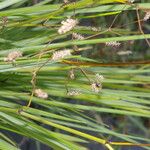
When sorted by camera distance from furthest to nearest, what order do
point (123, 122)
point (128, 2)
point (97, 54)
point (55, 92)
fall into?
1. point (123, 122)
2. point (97, 54)
3. point (55, 92)
4. point (128, 2)

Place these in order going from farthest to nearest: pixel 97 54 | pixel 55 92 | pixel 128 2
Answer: pixel 97 54 < pixel 55 92 < pixel 128 2

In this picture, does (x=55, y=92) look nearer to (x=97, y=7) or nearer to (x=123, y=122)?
(x=97, y=7)

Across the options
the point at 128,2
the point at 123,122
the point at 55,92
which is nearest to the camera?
the point at 128,2

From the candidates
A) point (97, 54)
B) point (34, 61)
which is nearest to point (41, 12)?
point (34, 61)

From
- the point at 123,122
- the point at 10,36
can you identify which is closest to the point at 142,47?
the point at 123,122

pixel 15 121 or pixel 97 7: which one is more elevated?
pixel 97 7

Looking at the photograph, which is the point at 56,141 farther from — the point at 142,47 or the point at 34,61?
the point at 142,47

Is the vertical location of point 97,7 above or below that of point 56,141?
above

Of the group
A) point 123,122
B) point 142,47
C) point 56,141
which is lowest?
point 123,122

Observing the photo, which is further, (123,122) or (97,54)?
(123,122)
